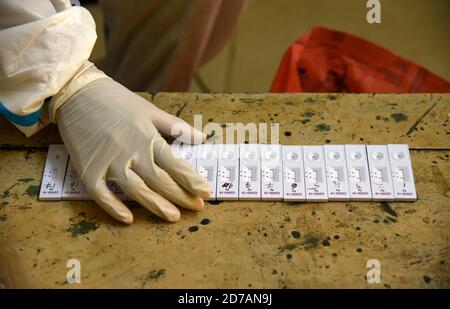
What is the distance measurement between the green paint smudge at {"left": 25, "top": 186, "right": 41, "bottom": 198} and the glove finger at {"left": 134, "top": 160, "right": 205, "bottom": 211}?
199 millimetres

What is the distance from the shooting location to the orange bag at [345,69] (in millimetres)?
1424

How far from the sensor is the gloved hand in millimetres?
947

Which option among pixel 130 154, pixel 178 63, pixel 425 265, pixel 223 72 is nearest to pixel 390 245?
pixel 425 265

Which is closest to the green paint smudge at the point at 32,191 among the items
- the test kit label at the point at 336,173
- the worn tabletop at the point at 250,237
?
the worn tabletop at the point at 250,237

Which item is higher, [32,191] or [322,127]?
[322,127]

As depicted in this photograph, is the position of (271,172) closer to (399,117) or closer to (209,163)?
(209,163)

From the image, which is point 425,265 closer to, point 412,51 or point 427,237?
point 427,237

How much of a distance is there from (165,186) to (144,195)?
0.13ft

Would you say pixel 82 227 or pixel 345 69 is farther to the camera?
pixel 345 69

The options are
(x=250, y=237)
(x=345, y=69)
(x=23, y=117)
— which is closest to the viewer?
(x=250, y=237)

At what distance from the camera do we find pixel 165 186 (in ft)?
3.10

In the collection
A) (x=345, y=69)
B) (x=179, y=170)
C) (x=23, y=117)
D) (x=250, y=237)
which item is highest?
(x=345, y=69)

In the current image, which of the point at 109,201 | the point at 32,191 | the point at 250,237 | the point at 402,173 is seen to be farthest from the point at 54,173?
the point at 402,173

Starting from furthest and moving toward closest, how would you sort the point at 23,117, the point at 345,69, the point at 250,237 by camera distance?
the point at 345,69, the point at 23,117, the point at 250,237
